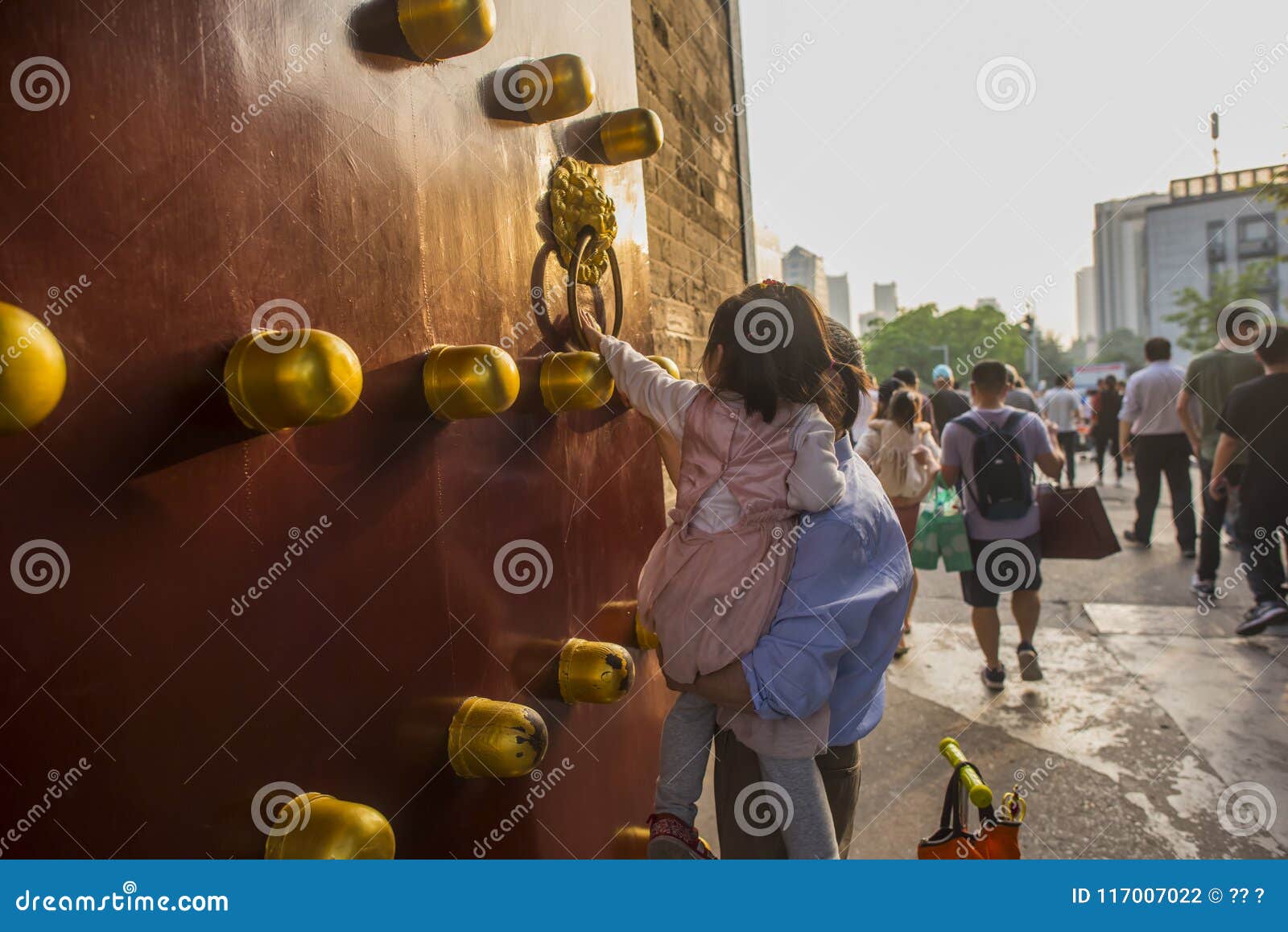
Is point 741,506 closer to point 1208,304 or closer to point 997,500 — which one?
point 997,500

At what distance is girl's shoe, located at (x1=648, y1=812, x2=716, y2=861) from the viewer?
1.46 meters

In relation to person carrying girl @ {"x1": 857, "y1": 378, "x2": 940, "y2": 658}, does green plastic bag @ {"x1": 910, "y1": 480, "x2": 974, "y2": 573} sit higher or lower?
lower

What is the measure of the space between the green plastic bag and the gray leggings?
2.64 metres

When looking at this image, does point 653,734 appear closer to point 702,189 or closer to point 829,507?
point 829,507

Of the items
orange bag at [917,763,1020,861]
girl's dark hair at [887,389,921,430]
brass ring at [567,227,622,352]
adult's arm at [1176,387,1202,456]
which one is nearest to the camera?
brass ring at [567,227,622,352]

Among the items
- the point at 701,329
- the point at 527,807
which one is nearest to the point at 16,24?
the point at 527,807

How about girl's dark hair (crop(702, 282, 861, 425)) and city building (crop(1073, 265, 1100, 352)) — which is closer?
girl's dark hair (crop(702, 282, 861, 425))

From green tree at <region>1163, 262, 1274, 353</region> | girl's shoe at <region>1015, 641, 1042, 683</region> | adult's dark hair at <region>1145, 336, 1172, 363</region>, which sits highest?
green tree at <region>1163, 262, 1274, 353</region>

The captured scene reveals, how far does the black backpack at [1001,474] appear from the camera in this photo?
3.85m

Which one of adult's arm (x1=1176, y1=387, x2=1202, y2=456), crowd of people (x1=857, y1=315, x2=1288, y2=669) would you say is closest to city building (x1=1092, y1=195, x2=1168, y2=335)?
adult's arm (x1=1176, y1=387, x2=1202, y2=456)

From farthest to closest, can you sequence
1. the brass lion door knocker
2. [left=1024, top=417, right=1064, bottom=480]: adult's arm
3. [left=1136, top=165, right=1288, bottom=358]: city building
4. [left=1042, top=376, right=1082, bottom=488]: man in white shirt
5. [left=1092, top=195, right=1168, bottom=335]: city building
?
[left=1092, top=195, right=1168, bottom=335]: city building < [left=1136, top=165, right=1288, bottom=358]: city building < [left=1042, top=376, right=1082, bottom=488]: man in white shirt < [left=1024, top=417, right=1064, bottom=480]: adult's arm < the brass lion door knocker

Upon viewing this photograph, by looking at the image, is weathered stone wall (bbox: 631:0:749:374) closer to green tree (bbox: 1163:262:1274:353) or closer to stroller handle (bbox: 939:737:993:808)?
stroller handle (bbox: 939:737:993:808)

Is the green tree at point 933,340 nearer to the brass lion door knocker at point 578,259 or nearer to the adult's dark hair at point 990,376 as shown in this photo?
the adult's dark hair at point 990,376

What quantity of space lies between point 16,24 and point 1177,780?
375cm
